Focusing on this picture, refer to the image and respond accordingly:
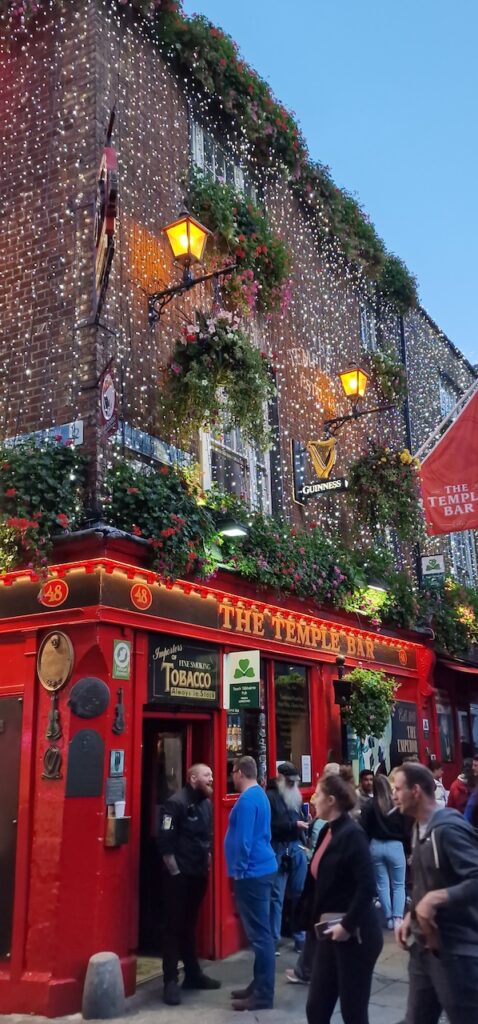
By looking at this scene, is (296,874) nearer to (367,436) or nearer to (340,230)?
(367,436)

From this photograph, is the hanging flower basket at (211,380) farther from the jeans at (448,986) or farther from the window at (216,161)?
the jeans at (448,986)

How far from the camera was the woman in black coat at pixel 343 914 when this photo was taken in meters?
4.61

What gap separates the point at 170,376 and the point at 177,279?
4.88 feet

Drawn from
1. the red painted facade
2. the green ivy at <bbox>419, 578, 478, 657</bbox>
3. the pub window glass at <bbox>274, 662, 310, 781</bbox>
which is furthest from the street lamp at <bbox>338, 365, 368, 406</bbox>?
the red painted facade

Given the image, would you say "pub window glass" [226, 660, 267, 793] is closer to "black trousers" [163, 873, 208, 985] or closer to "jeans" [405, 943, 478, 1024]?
"black trousers" [163, 873, 208, 985]

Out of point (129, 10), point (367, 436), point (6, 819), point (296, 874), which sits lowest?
point (296, 874)

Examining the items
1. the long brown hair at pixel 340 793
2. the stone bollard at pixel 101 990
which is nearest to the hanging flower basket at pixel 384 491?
the stone bollard at pixel 101 990

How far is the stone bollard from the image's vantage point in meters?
6.76

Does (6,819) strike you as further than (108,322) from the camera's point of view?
No

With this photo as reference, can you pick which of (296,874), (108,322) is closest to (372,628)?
(296,874)

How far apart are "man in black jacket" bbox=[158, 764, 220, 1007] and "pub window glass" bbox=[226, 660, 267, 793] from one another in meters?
1.79

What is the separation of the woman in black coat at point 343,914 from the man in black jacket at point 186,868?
2.62 meters

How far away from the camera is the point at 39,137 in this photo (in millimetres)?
9773

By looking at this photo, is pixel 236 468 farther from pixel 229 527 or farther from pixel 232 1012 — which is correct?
pixel 232 1012
